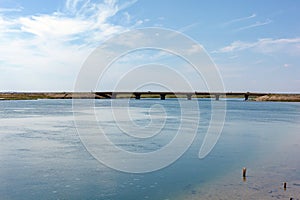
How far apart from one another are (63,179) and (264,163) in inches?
576

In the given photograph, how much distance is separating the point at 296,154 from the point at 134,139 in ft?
49.6

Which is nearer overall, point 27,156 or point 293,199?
point 293,199

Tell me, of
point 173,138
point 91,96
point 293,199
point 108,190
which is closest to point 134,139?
point 173,138

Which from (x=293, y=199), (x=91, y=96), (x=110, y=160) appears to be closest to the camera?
(x=293, y=199)

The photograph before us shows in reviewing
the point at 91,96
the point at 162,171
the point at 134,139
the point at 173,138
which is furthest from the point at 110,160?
the point at 91,96

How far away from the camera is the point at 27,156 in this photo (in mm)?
24188

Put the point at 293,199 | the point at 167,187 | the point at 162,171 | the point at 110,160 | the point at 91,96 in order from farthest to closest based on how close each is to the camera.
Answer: the point at 91,96 < the point at 110,160 < the point at 162,171 < the point at 167,187 < the point at 293,199

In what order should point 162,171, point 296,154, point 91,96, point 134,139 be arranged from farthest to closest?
point 91,96
point 134,139
point 296,154
point 162,171

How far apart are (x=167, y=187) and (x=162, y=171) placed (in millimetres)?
3690

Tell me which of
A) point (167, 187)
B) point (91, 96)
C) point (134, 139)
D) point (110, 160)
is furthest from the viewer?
point (91, 96)

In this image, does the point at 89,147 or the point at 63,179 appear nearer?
the point at 63,179

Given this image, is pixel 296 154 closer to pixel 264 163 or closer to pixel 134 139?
pixel 264 163

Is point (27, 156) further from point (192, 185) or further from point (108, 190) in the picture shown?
point (192, 185)

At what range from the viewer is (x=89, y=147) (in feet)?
94.7
